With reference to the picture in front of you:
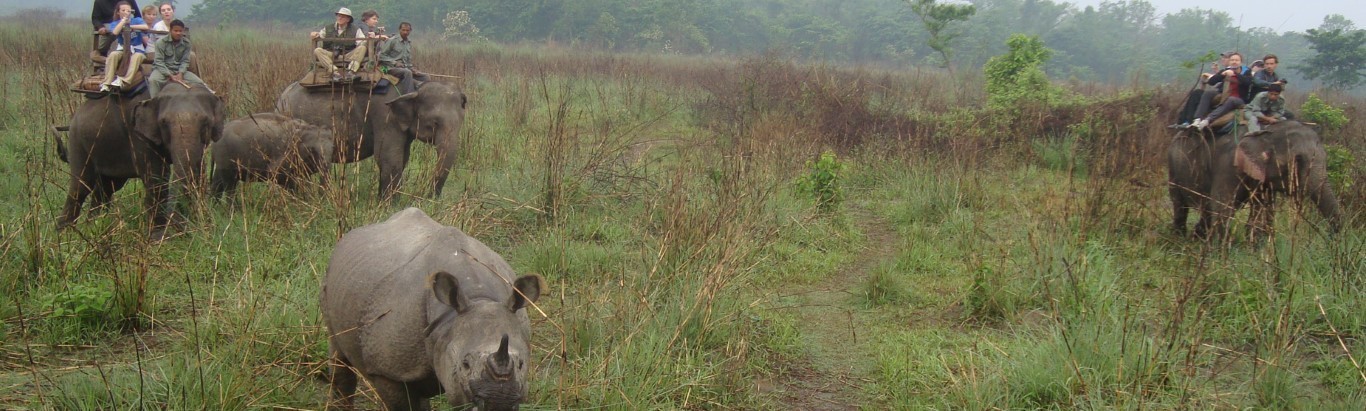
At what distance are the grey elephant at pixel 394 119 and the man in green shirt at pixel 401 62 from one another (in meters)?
0.17

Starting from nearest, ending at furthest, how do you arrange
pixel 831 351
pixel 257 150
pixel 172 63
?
pixel 831 351, pixel 172 63, pixel 257 150

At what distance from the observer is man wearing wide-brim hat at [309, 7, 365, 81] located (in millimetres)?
9266

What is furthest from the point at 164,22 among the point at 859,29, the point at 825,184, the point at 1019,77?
the point at 859,29

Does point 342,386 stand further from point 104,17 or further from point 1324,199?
point 1324,199

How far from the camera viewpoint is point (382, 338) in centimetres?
333

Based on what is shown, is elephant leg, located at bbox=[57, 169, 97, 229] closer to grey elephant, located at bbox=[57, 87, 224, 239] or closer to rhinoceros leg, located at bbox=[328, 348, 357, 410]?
grey elephant, located at bbox=[57, 87, 224, 239]

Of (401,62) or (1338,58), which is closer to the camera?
Answer: (401,62)

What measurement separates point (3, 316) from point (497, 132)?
7.16m

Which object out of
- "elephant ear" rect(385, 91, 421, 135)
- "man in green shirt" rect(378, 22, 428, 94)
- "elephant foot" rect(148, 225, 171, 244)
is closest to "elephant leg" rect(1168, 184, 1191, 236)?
"elephant ear" rect(385, 91, 421, 135)

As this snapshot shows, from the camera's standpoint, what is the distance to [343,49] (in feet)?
31.0

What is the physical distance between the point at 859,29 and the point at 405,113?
4333 centimetres

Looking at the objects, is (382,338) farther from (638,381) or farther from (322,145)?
(322,145)

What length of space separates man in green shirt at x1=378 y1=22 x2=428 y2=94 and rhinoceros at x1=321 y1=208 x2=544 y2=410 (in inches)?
220

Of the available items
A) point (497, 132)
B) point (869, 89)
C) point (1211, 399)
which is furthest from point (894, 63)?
point (1211, 399)
